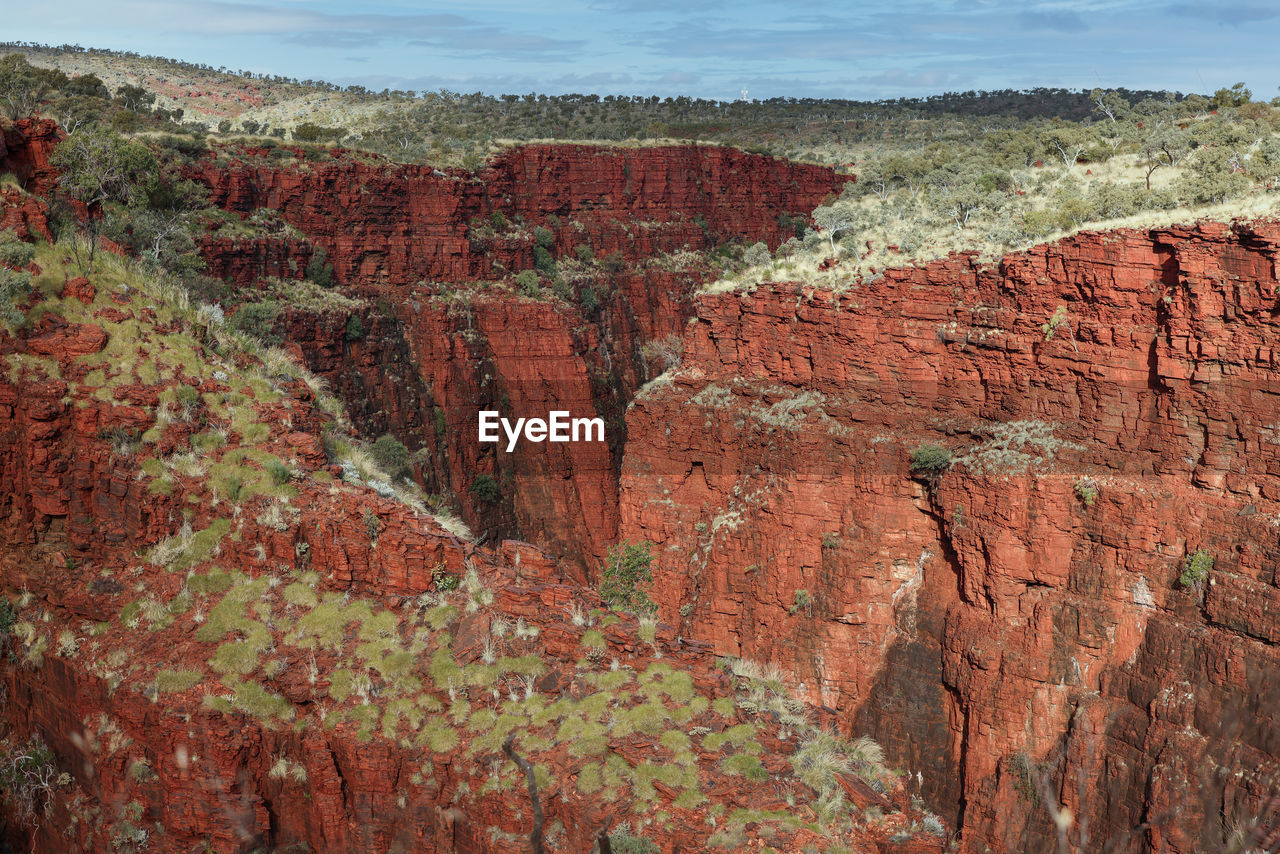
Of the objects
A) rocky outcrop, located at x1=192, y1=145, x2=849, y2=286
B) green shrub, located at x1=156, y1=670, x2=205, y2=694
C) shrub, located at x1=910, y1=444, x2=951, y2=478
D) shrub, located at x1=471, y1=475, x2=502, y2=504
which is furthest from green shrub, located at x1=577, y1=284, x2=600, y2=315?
green shrub, located at x1=156, y1=670, x2=205, y2=694

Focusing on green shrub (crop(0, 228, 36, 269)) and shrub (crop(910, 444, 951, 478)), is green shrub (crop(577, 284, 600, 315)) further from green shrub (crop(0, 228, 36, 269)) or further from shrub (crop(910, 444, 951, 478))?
green shrub (crop(0, 228, 36, 269))

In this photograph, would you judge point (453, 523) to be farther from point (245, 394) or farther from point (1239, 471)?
point (1239, 471)

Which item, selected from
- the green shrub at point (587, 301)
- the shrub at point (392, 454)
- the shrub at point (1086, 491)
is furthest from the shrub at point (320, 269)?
the shrub at point (1086, 491)

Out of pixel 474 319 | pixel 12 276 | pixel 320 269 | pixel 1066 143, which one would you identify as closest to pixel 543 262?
pixel 474 319

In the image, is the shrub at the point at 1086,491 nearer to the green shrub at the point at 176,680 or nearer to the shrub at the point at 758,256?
the shrub at the point at 758,256

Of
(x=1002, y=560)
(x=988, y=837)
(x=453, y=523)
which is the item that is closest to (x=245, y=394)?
(x=453, y=523)

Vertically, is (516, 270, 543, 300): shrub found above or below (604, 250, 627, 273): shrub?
below
